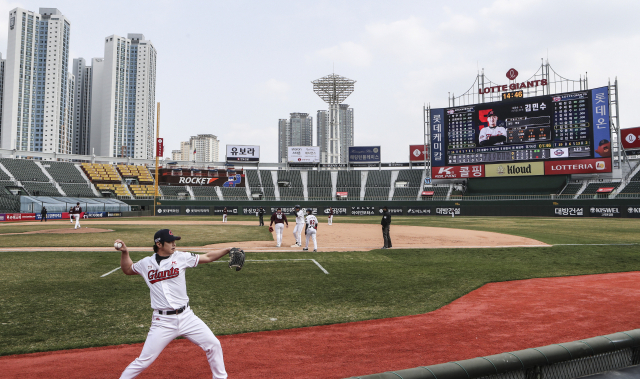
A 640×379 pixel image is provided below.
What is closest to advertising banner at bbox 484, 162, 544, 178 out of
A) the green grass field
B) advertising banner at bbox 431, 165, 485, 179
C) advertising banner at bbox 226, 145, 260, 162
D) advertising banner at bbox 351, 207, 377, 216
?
advertising banner at bbox 431, 165, 485, 179

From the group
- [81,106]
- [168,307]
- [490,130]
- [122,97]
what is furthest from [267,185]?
[81,106]

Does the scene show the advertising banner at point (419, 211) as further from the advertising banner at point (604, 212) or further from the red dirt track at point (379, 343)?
the red dirt track at point (379, 343)

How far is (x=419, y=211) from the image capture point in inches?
2164

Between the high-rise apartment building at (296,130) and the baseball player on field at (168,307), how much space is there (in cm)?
17566

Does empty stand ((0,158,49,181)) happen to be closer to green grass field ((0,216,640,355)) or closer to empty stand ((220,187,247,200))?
empty stand ((220,187,247,200))

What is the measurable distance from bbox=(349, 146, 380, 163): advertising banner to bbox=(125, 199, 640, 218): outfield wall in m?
20.9

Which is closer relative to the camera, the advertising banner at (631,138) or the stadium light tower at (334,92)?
the advertising banner at (631,138)

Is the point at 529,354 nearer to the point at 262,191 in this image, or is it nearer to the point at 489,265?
the point at 489,265

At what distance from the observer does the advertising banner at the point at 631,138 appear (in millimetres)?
59688

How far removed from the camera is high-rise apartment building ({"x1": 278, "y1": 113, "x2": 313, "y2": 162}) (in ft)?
594

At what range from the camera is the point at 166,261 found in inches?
172

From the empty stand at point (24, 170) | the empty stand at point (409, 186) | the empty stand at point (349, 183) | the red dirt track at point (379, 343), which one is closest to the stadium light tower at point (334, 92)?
the empty stand at point (349, 183)

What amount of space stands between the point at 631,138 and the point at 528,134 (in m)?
28.2

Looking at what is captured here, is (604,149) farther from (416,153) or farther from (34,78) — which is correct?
(34,78)
